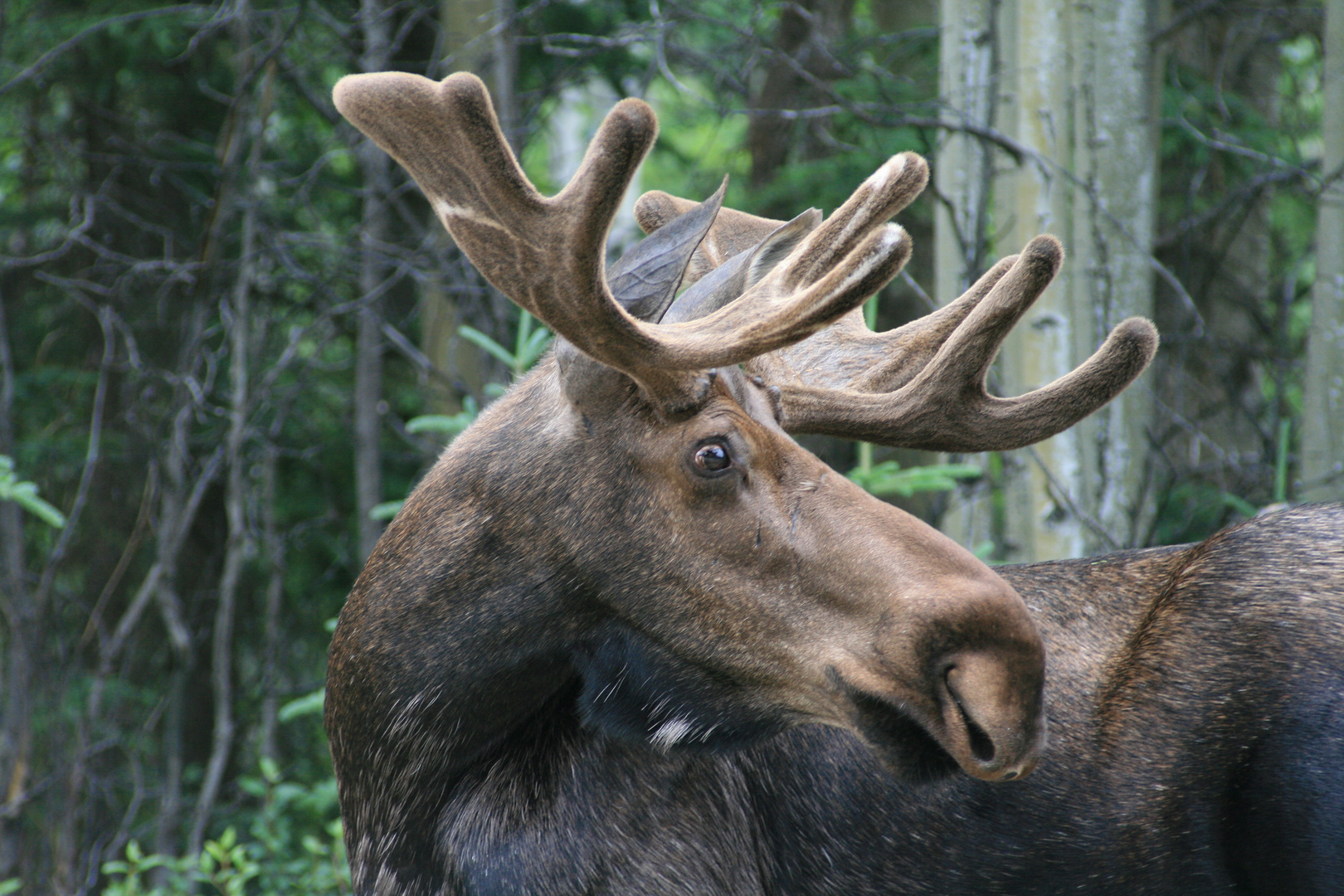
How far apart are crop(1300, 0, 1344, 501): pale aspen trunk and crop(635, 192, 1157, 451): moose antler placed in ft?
8.50

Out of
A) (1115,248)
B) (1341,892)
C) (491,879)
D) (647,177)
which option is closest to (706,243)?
(491,879)

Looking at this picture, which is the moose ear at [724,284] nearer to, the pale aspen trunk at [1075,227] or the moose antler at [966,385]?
the moose antler at [966,385]

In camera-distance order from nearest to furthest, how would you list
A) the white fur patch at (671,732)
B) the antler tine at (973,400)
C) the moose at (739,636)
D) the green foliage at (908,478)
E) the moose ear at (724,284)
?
the moose at (739,636) < the white fur patch at (671,732) < the moose ear at (724,284) < the antler tine at (973,400) < the green foliage at (908,478)

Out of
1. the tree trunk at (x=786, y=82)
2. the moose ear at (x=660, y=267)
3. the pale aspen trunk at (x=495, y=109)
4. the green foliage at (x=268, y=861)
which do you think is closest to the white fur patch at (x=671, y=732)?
the moose ear at (x=660, y=267)

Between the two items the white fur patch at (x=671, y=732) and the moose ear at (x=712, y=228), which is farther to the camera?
the moose ear at (x=712, y=228)

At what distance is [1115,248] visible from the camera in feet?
15.2

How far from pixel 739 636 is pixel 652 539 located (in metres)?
0.24

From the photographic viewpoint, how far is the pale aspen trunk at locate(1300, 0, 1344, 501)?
4660mm

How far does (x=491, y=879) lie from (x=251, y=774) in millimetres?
6455

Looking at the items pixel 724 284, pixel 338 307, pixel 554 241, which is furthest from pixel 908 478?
pixel 338 307

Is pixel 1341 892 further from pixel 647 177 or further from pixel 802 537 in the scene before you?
pixel 647 177

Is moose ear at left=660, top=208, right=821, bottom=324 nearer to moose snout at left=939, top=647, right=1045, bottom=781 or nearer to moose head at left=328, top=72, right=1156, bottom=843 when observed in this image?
moose head at left=328, top=72, right=1156, bottom=843

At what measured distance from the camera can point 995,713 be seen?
189 centimetres

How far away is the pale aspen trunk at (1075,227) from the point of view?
447cm
